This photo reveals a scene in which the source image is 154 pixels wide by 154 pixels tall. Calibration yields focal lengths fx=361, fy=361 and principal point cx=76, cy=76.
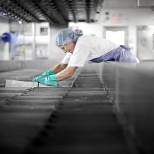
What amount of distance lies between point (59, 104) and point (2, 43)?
42.6ft

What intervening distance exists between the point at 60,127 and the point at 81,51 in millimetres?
2510

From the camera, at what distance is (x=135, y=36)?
1656 cm

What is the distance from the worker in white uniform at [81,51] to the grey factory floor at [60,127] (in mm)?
969

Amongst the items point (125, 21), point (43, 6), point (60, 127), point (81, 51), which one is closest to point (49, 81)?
point (81, 51)

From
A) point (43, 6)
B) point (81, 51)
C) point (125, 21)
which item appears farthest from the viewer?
point (125, 21)

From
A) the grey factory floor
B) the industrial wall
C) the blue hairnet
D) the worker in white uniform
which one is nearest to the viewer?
the grey factory floor

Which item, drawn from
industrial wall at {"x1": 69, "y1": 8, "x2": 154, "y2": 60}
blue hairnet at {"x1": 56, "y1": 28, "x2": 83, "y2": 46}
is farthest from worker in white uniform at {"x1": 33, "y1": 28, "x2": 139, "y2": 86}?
industrial wall at {"x1": 69, "y1": 8, "x2": 154, "y2": 60}

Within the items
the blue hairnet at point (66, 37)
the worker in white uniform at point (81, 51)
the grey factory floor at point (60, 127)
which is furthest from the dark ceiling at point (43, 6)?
the grey factory floor at point (60, 127)

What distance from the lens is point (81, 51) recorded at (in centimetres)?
506

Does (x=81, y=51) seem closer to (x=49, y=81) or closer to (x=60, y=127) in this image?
(x=49, y=81)

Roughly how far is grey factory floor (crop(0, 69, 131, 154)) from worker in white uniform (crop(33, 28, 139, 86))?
969 millimetres

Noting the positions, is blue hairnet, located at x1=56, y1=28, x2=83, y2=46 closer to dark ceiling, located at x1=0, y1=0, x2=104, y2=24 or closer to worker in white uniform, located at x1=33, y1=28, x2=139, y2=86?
worker in white uniform, located at x1=33, y1=28, x2=139, y2=86

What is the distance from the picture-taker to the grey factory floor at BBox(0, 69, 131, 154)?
2.05 metres

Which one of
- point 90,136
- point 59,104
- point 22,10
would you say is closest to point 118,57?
point 59,104
